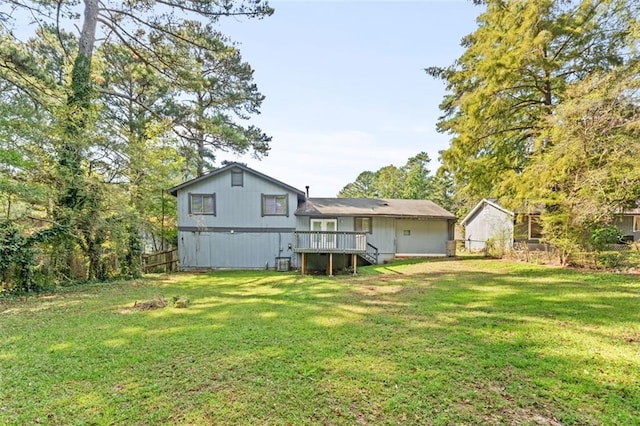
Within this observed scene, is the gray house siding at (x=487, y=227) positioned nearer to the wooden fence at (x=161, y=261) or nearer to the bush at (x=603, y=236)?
the bush at (x=603, y=236)

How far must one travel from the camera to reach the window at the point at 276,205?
50.0ft

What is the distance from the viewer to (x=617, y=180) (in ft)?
30.2

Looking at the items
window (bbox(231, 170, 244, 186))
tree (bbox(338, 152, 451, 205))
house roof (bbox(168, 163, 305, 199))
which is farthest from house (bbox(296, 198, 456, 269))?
tree (bbox(338, 152, 451, 205))

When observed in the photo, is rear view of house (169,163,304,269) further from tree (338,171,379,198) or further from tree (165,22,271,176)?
tree (338,171,379,198)

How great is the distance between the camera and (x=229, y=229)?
15.1 m

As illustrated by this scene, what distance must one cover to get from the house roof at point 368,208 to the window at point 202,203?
4.28 m

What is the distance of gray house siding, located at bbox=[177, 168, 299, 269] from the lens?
15086mm

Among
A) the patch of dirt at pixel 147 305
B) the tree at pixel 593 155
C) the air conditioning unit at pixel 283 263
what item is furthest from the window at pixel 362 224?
the patch of dirt at pixel 147 305

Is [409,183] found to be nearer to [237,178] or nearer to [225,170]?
[237,178]

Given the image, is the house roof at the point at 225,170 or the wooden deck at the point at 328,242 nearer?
the wooden deck at the point at 328,242

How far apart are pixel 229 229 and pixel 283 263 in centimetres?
323

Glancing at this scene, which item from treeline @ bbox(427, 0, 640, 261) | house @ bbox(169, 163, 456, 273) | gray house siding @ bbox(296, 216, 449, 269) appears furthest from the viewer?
gray house siding @ bbox(296, 216, 449, 269)

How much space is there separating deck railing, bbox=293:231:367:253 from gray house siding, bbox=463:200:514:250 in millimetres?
9295

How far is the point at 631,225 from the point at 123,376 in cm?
2975
